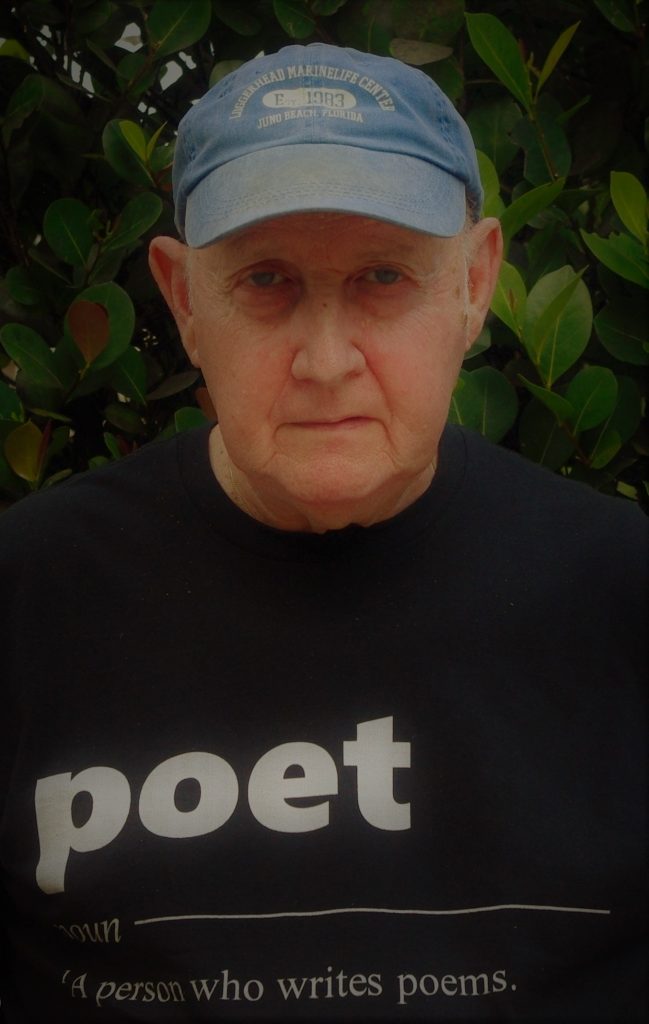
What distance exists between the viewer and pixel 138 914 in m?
1.49

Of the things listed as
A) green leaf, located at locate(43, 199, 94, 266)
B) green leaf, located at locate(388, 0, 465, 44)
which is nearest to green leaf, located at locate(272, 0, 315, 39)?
green leaf, located at locate(388, 0, 465, 44)

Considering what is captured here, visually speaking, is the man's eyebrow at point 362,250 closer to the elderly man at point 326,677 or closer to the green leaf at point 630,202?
the elderly man at point 326,677

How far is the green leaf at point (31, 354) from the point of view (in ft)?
6.83

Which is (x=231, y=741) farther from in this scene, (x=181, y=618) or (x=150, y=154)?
(x=150, y=154)

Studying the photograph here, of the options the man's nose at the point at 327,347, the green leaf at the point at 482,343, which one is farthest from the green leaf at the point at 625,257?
the man's nose at the point at 327,347

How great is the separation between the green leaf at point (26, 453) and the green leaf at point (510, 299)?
878mm

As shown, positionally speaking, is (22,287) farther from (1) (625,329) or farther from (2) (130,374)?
(1) (625,329)

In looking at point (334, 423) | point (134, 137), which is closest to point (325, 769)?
point (334, 423)

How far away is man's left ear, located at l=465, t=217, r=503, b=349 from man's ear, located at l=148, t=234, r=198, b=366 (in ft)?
1.25

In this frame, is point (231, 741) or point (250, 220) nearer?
point (250, 220)

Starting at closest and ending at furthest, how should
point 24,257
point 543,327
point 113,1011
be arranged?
point 113,1011, point 543,327, point 24,257

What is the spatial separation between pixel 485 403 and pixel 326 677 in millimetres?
807

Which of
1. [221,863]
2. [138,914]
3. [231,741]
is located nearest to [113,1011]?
[138,914]

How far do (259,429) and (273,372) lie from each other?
7cm
